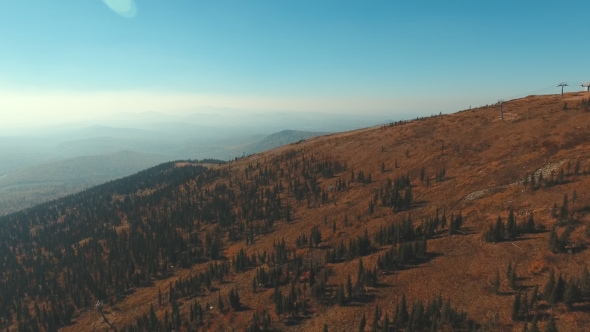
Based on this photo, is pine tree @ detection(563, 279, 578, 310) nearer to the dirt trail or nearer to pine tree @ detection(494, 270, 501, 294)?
pine tree @ detection(494, 270, 501, 294)

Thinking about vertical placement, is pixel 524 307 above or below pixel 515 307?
below

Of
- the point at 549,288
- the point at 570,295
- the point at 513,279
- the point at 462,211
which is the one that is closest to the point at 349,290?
the point at 513,279

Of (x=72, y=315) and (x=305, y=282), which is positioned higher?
(x=305, y=282)

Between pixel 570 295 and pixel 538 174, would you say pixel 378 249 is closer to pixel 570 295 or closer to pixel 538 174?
pixel 570 295

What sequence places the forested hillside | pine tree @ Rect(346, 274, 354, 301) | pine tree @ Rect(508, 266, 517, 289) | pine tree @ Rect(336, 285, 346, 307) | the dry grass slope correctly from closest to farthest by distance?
pine tree @ Rect(508, 266, 517, 289) → the forested hillside → the dry grass slope → pine tree @ Rect(336, 285, 346, 307) → pine tree @ Rect(346, 274, 354, 301)

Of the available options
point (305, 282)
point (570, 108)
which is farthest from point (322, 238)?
point (570, 108)

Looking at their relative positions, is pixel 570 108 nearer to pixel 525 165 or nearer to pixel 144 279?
pixel 525 165

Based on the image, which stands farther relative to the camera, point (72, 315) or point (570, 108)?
point (72, 315)

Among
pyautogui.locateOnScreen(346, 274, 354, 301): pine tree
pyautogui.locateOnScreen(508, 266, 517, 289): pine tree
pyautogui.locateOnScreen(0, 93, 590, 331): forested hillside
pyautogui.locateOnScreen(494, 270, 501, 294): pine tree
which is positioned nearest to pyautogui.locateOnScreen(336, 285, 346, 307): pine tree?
pyautogui.locateOnScreen(0, 93, 590, 331): forested hillside
